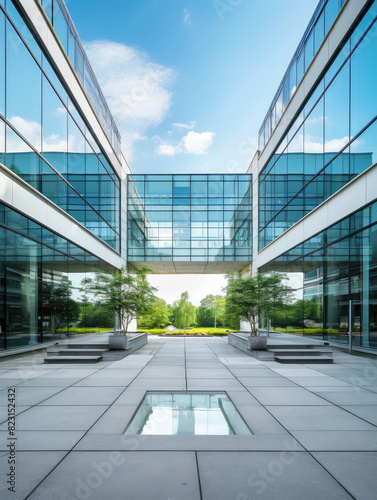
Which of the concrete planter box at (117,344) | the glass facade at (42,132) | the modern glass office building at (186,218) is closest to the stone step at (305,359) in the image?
the concrete planter box at (117,344)

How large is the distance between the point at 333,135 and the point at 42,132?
1263 centimetres

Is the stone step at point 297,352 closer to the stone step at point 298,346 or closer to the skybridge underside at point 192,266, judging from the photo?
the stone step at point 298,346

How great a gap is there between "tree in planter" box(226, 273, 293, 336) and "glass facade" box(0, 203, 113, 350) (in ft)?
26.0

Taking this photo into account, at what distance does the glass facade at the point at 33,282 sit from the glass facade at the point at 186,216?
49.6 feet

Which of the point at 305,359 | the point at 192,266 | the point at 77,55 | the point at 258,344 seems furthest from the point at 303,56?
the point at 192,266

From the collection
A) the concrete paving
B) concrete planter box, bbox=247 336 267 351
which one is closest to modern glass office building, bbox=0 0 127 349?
the concrete paving

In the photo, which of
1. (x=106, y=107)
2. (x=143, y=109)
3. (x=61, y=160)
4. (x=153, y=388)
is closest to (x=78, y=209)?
(x=61, y=160)

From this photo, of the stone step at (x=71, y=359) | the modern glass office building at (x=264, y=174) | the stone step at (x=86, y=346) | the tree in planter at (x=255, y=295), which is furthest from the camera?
the tree in planter at (x=255, y=295)

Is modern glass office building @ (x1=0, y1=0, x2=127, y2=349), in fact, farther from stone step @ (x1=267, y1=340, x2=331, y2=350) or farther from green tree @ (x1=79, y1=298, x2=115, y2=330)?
stone step @ (x1=267, y1=340, x2=331, y2=350)

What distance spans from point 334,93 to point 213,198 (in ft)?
63.4

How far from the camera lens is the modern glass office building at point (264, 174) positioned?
13734 millimetres

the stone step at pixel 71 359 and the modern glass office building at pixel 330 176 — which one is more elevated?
the modern glass office building at pixel 330 176

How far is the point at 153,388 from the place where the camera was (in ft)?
28.6

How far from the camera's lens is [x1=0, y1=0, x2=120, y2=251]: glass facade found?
1328 cm
